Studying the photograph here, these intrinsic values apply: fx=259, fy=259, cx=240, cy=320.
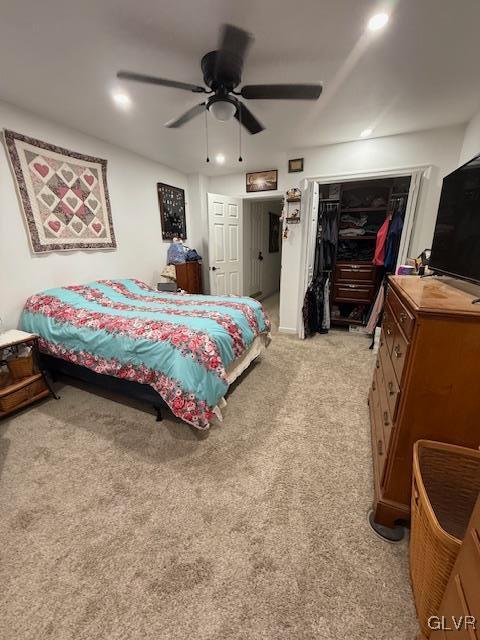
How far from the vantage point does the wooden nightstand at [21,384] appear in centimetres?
202

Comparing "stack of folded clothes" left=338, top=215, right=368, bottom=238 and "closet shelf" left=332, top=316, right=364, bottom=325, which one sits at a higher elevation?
"stack of folded clothes" left=338, top=215, right=368, bottom=238

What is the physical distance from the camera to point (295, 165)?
3383 millimetres

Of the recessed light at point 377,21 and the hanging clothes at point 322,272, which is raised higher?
the recessed light at point 377,21

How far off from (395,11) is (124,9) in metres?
1.41

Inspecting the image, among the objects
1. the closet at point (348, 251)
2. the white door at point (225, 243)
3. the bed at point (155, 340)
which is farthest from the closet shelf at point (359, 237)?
the bed at point (155, 340)

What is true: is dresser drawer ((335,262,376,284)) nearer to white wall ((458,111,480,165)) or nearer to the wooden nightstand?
white wall ((458,111,480,165))

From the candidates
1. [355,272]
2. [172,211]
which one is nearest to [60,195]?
[172,211]

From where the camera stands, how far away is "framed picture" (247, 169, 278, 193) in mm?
3933

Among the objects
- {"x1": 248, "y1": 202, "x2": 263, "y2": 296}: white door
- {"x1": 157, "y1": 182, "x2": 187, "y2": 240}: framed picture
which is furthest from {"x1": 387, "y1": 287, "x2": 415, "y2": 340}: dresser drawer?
{"x1": 248, "y1": 202, "x2": 263, "y2": 296}: white door

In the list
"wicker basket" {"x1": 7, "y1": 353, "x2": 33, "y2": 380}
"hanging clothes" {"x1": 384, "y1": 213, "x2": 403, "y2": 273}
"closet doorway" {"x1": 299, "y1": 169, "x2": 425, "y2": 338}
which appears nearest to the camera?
"wicker basket" {"x1": 7, "y1": 353, "x2": 33, "y2": 380}

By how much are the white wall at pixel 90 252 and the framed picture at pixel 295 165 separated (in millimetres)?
1900

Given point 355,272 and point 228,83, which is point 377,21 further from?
point 355,272

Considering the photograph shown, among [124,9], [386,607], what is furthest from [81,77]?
[386,607]

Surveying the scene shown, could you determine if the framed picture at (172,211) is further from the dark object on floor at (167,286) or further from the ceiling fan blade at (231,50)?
the ceiling fan blade at (231,50)
